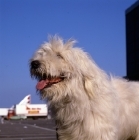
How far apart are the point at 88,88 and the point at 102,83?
364mm

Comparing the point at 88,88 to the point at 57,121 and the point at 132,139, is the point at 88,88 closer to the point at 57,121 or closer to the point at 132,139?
the point at 57,121

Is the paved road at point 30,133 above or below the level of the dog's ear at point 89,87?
below

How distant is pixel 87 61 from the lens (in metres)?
8.49

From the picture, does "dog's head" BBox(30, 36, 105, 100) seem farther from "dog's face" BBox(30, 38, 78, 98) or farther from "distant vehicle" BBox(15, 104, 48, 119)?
"distant vehicle" BBox(15, 104, 48, 119)

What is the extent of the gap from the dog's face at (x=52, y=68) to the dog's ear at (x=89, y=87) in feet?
0.99

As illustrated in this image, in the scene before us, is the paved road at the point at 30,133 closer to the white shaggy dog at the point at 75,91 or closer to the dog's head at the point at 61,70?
the white shaggy dog at the point at 75,91

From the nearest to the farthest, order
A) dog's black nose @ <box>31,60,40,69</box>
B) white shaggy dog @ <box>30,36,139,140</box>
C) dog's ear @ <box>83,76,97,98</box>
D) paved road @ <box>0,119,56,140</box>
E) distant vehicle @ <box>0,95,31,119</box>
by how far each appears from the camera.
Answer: dog's black nose @ <box>31,60,40,69</box>, white shaggy dog @ <box>30,36,139,140</box>, dog's ear @ <box>83,76,97,98</box>, paved road @ <box>0,119,56,140</box>, distant vehicle @ <box>0,95,31,119</box>

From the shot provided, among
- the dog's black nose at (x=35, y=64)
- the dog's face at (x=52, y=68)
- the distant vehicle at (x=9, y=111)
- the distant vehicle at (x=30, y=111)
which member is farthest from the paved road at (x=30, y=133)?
the distant vehicle at (x=9, y=111)

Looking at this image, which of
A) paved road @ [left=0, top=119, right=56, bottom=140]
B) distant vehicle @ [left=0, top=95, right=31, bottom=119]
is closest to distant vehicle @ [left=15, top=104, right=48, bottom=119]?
distant vehicle @ [left=0, top=95, right=31, bottom=119]

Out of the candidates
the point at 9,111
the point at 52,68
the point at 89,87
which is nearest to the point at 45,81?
the point at 52,68

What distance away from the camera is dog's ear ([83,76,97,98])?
8383 mm

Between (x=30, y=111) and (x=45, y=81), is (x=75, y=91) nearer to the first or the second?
(x=45, y=81)

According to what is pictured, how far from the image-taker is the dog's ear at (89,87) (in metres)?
8.38

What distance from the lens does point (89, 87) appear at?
8383 mm
